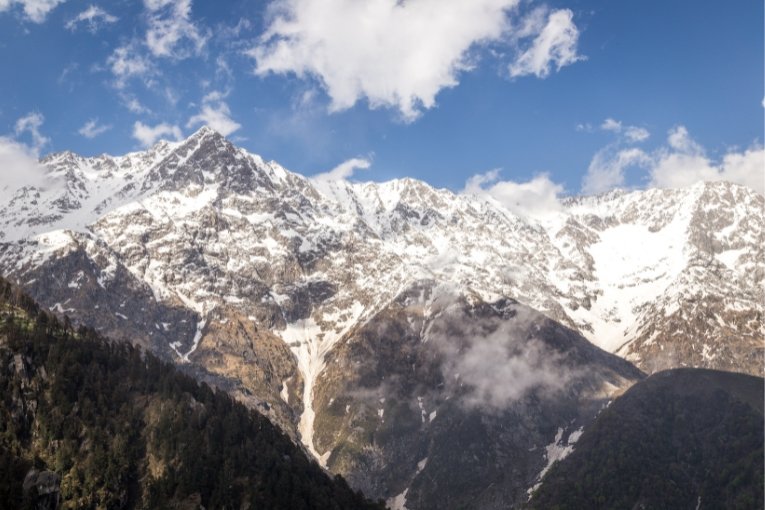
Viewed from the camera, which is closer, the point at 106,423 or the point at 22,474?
the point at 22,474

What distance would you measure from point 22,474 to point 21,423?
57.9ft

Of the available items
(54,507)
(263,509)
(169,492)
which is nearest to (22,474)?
(54,507)

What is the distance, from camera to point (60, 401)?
196375 mm

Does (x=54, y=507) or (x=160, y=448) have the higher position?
(x=160, y=448)

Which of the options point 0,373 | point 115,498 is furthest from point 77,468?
point 0,373

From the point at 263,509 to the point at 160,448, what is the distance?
30959mm

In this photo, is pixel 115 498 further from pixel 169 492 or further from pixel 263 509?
pixel 263 509

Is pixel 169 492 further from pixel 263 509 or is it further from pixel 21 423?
pixel 21 423

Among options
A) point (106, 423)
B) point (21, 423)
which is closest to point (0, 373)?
point (21, 423)

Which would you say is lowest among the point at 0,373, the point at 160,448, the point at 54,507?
the point at 54,507

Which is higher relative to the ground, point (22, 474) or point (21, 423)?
point (21, 423)

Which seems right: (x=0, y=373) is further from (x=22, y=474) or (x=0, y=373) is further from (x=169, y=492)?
(x=169, y=492)

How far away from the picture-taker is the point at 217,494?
632ft

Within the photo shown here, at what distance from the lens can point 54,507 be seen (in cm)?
17212
